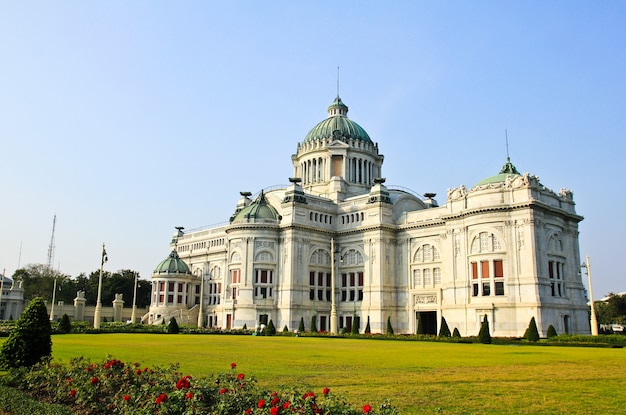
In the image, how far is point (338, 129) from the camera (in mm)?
92625

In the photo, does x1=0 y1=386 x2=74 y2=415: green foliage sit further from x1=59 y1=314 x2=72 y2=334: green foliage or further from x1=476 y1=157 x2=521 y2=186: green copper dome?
x1=476 y1=157 x2=521 y2=186: green copper dome

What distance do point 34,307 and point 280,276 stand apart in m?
57.5

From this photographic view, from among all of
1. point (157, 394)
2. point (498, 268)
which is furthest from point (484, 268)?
point (157, 394)

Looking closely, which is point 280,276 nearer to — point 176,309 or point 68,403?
point 176,309

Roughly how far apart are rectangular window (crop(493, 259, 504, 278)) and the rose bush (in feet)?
173

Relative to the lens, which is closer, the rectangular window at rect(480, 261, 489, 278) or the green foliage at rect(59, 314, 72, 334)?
the green foliage at rect(59, 314, 72, 334)

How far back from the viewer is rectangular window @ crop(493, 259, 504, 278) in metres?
63.3

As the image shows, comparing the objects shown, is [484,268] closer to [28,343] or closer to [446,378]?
[446,378]

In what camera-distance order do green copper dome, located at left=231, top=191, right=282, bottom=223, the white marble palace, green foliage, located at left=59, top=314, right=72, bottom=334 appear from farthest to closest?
green copper dome, located at left=231, top=191, right=282, bottom=223 < the white marble palace < green foliage, located at left=59, top=314, right=72, bottom=334

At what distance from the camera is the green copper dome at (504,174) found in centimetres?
6788

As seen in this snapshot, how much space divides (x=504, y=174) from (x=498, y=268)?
40.0ft

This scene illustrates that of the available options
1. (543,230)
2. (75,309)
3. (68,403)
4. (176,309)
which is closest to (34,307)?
(68,403)

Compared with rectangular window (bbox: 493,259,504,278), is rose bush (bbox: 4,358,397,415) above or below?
below

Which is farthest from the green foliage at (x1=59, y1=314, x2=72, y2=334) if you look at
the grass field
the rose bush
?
the rose bush
